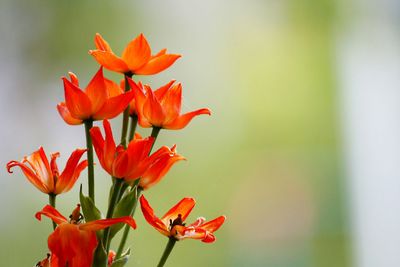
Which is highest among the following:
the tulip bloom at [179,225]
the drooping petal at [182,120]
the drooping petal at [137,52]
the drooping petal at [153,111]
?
the drooping petal at [137,52]

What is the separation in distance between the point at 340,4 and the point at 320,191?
1.97 ft

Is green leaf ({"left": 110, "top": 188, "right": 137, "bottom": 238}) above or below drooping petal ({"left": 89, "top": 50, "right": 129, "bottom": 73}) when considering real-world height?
below

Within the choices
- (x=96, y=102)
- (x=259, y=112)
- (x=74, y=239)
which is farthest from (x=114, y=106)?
(x=259, y=112)

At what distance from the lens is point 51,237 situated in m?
0.46

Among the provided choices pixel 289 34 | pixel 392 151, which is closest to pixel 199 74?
pixel 289 34

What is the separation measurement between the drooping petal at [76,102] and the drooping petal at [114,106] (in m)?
0.01

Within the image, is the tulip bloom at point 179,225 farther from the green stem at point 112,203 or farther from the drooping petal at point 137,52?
the drooping petal at point 137,52

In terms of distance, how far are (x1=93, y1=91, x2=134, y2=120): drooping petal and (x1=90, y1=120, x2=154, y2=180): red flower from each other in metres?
0.01

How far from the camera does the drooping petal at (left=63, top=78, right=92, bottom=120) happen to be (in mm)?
488

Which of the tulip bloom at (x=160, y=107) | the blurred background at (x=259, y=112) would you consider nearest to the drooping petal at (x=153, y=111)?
the tulip bloom at (x=160, y=107)

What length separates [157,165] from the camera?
0.52 m

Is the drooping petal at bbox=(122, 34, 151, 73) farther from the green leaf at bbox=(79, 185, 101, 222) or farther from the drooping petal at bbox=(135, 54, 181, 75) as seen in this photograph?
the green leaf at bbox=(79, 185, 101, 222)

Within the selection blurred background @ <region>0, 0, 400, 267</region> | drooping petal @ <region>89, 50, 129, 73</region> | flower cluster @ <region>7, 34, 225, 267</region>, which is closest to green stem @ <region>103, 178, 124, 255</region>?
flower cluster @ <region>7, 34, 225, 267</region>

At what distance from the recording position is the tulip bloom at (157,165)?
1.66 feet
